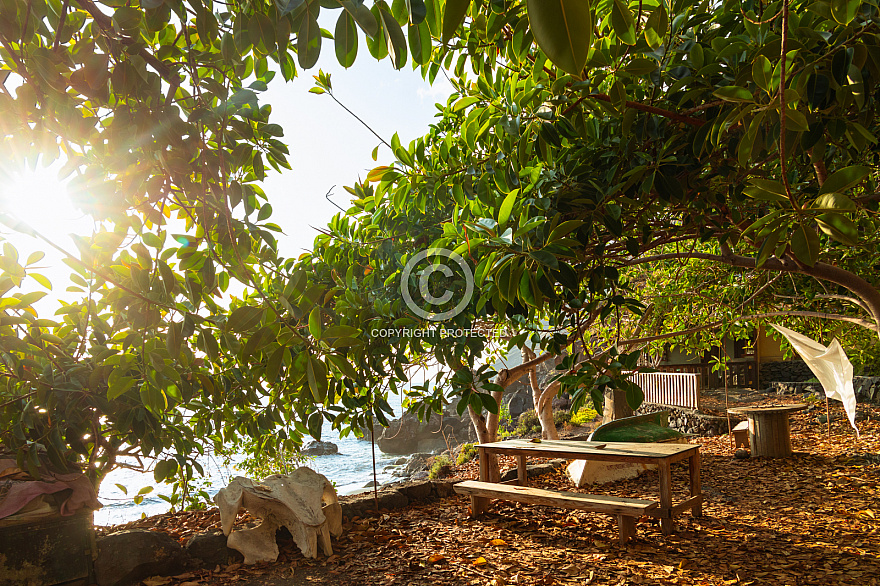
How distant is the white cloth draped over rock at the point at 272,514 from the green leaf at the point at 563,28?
11.5 feet

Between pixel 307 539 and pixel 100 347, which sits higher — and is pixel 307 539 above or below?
below

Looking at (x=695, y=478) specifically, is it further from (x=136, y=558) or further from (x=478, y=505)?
(x=136, y=558)

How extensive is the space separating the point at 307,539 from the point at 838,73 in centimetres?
367

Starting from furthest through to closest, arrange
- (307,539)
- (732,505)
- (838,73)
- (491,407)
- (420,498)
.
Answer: (420,498) → (732,505) → (307,539) → (491,407) → (838,73)

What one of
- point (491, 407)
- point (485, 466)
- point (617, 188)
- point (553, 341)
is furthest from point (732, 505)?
point (617, 188)

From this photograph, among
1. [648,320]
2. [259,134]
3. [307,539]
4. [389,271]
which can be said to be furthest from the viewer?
[648,320]

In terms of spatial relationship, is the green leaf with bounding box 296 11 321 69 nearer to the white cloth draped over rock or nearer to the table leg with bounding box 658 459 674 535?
the white cloth draped over rock

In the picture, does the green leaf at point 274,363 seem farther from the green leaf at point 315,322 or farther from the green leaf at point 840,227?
the green leaf at point 840,227

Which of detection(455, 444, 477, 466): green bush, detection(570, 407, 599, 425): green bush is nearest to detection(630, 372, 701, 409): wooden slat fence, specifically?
detection(570, 407, 599, 425): green bush

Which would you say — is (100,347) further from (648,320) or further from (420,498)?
(648,320)

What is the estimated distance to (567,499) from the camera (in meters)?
3.61

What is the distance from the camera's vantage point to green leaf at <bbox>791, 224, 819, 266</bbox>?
1244 millimetres

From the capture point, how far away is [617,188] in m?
1.98

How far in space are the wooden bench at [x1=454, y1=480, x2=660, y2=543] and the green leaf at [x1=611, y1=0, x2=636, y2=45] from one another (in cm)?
339
